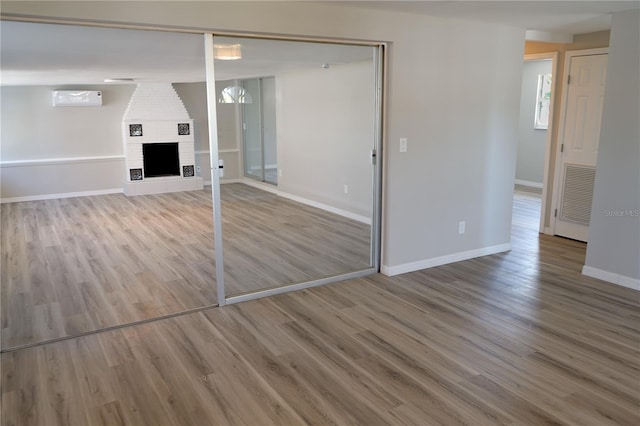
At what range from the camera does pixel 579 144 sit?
545 centimetres

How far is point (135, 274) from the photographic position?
4512 mm

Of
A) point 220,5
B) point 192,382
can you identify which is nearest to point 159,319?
point 192,382

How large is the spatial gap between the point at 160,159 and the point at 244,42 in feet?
19.0

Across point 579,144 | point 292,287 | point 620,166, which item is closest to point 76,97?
point 292,287

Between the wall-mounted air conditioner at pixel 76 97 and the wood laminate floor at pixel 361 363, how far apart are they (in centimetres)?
634

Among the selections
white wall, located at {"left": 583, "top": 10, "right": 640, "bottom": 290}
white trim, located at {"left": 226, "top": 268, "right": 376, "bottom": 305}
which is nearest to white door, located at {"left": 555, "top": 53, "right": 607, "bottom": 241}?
white wall, located at {"left": 583, "top": 10, "right": 640, "bottom": 290}

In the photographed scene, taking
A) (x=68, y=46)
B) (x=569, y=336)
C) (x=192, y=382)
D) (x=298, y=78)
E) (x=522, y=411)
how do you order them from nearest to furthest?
1. (x=522, y=411)
2. (x=192, y=382)
3. (x=569, y=336)
4. (x=68, y=46)
5. (x=298, y=78)

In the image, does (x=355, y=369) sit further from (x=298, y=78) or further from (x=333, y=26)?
(x=298, y=78)

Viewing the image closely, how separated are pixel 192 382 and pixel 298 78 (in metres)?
3.51

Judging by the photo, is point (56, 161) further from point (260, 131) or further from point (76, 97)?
point (260, 131)

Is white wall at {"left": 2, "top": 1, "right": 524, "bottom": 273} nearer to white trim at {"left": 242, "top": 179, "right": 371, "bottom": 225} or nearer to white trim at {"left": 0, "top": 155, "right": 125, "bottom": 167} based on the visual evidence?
white trim at {"left": 242, "top": 179, "right": 371, "bottom": 225}

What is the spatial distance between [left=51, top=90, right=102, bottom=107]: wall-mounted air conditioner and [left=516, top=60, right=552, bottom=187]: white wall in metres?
7.78

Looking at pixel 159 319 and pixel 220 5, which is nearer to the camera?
pixel 220 5

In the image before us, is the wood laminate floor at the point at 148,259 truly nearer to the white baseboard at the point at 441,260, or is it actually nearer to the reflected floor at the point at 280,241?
the reflected floor at the point at 280,241
